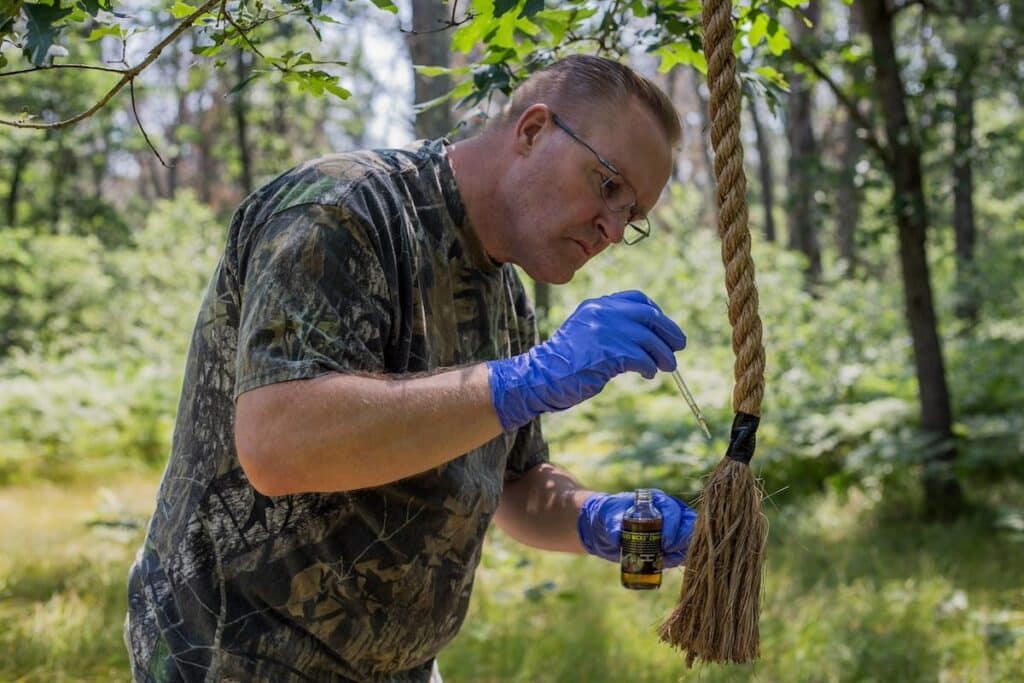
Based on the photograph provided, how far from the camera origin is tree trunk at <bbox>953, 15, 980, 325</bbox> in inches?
264

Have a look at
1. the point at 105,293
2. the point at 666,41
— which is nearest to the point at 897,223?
the point at 666,41

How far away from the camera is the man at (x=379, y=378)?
5.03ft

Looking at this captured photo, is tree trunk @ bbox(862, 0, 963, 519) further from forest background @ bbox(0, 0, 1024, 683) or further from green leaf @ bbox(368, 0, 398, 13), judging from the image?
green leaf @ bbox(368, 0, 398, 13)

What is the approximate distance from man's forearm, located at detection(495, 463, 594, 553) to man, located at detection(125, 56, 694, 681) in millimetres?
313

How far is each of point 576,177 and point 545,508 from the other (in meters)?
0.91

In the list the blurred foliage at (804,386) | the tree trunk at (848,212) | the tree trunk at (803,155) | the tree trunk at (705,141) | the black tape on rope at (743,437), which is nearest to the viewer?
the black tape on rope at (743,437)

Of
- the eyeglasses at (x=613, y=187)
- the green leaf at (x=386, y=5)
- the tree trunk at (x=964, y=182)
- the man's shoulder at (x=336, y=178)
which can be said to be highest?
the tree trunk at (x=964, y=182)

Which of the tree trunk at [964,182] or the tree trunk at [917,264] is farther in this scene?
the tree trunk at [964,182]

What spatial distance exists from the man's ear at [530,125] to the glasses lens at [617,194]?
6.4 inches

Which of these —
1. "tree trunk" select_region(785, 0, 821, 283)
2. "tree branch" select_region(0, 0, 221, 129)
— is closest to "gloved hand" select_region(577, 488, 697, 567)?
"tree branch" select_region(0, 0, 221, 129)

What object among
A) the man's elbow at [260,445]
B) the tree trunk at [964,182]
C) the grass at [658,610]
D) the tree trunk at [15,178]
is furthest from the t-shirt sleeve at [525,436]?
the tree trunk at [15,178]

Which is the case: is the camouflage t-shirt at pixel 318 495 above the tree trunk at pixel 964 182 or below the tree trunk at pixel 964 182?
below

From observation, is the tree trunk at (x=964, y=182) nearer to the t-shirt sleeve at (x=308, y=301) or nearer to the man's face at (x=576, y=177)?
the man's face at (x=576, y=177)

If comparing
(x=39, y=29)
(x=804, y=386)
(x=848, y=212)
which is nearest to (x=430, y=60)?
(x=39, y=29)
